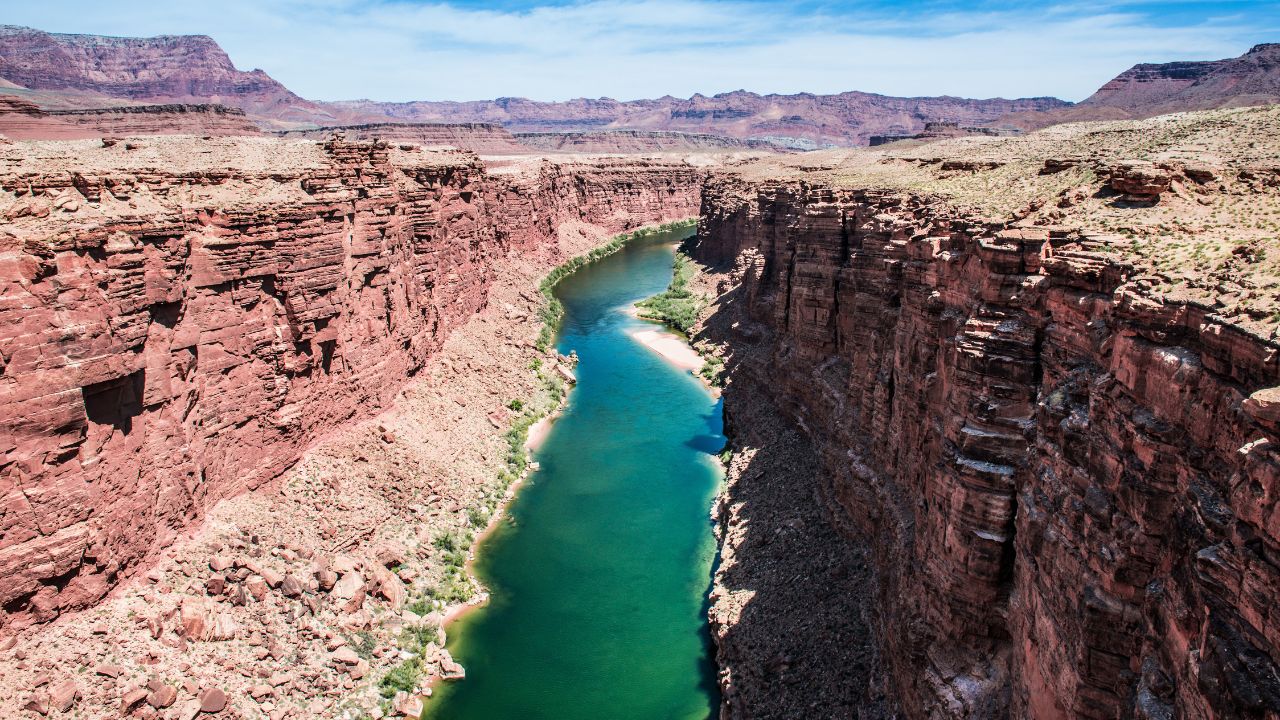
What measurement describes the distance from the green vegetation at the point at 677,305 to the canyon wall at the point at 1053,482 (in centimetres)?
3725

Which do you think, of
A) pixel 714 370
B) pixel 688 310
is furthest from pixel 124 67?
pixel 714 370

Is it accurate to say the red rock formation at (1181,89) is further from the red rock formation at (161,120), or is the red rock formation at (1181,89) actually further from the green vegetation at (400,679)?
the red rock formation at (161,120)

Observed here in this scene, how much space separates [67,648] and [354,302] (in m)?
14.9

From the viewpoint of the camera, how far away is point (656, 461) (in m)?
39.4

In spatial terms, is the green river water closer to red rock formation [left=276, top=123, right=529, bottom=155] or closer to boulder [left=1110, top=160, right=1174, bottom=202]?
boulder [left=1110, top=160, right=1174, bottom=202]

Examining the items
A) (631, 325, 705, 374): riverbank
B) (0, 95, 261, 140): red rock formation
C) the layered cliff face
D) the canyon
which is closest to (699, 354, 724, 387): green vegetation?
(631, 325, 705, 374): riverbank

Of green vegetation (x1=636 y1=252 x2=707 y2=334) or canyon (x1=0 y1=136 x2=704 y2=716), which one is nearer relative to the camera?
canyon (x1=0 y1=136 x2=704 y2=716)

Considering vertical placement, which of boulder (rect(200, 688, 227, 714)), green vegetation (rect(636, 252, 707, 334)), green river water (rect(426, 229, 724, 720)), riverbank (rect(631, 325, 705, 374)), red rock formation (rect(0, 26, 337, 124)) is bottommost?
green river water (rect(426, 229, 724, 720))

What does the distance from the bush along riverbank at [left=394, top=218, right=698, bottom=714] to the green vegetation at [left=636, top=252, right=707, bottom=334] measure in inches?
394

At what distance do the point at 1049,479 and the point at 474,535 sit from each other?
78.3ft

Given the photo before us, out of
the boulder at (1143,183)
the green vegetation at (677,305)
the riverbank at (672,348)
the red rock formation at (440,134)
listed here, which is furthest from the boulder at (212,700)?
the red rock formation at (440,134)

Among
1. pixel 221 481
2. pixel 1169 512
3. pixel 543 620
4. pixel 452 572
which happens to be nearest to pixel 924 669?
pixel 1169 512

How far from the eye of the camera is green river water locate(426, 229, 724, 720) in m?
24.2

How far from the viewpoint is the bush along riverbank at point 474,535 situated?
76.8 ft
